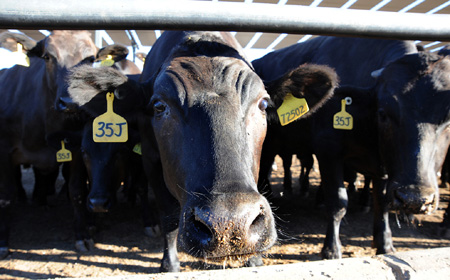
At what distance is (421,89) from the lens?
305 centimetres

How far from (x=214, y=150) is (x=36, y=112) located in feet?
12.4

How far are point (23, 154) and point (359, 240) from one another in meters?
4.74

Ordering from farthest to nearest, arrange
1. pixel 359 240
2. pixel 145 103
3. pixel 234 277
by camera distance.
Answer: pixel 359 240 → pixel 145 103 → pixel 234 277

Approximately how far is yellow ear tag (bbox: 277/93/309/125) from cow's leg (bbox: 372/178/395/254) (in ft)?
5.56

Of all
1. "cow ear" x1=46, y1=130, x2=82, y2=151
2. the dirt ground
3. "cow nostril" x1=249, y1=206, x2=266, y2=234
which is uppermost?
"cow ear" x1=46, y1=130, x2=82, y2=151

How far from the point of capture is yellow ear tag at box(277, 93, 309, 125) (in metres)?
2.85

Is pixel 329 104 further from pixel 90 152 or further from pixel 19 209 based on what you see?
pixel 19 209

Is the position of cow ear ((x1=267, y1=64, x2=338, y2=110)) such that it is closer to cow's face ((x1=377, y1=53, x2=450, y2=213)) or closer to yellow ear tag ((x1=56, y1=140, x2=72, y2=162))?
cow's face ((x1=377, y1=53, x2=450, y2=213))

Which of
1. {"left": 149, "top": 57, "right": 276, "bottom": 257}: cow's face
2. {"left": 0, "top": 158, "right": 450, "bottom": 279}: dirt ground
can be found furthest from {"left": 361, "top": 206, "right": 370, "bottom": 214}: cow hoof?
{"left": 149, "top": 57, "right": 276, "bottom": 257}: cow's face

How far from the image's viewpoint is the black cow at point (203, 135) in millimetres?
1476

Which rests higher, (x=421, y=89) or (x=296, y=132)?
(x=421, y=89)

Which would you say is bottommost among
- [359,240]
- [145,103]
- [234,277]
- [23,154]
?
[359,240]

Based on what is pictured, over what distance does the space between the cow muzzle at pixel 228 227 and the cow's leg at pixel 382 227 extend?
8.76ft

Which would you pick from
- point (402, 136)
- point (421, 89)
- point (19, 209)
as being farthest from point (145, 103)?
point (19, 209)
